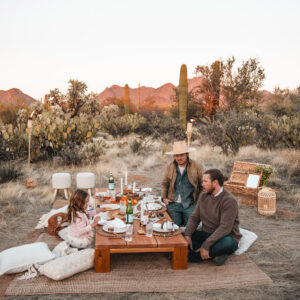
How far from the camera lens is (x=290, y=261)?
4.19m

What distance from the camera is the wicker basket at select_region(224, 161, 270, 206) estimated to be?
714cm

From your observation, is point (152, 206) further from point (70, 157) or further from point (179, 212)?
point (70, 157)

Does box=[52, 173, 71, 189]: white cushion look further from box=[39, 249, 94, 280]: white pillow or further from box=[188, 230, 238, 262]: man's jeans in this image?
box=[188, 230, 238, 262]: man's jeans

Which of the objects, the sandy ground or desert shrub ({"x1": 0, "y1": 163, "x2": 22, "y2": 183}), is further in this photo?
desert shrub ({"x1": 0, "y1": 163, "x2": 22, "y2": 183})

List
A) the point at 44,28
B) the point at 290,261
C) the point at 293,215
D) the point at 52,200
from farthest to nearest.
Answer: the point at 44,28 → the point at 52,200 → the point at 293,215 → the point at 290,261

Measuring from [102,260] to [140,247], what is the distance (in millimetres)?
467

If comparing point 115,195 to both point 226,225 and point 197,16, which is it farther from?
point 197,16

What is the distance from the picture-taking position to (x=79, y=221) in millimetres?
4066

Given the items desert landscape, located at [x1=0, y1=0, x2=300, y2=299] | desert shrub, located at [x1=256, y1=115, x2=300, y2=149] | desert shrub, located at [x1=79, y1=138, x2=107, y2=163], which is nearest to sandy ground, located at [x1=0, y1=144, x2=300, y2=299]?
desert landscape, located at [x1=0, y1=0, x2=300, y2=299]

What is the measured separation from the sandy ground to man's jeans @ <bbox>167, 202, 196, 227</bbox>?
40.4 inches

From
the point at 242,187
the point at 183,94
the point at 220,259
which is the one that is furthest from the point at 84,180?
the point at 183,94

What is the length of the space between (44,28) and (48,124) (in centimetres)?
480

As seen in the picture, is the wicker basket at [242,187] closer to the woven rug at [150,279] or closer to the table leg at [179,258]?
the woven rug at [150,279]

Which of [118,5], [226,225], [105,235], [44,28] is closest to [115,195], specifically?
[105,235]
